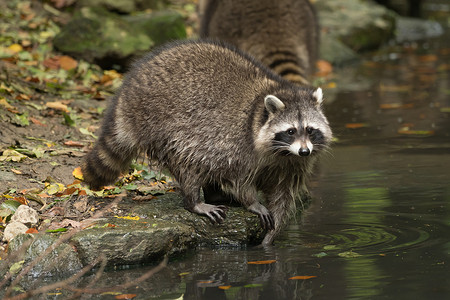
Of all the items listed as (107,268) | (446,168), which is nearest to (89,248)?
(107,268)

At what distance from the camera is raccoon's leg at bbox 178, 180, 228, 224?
4910 mm

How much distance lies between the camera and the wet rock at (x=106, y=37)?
28.5ft

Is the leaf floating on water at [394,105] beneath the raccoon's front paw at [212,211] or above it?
above

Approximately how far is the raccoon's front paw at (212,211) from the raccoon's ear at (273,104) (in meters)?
0.71

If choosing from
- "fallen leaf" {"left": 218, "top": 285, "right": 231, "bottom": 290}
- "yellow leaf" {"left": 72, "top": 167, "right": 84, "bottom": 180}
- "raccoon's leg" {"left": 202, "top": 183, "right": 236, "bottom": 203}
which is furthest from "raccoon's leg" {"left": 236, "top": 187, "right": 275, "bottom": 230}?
"yellow leaf" {"left": 72, "top": 167, "right": 84, "bottom": 180}

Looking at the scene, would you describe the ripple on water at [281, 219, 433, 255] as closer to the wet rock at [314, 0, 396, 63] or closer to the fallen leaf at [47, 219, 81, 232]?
the fallen leaf at [47, 219, 81, 232]

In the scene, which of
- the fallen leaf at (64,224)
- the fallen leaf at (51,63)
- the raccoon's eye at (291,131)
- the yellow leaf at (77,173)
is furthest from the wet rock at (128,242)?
the fallen leaf at (51,63)

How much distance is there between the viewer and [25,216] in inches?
181

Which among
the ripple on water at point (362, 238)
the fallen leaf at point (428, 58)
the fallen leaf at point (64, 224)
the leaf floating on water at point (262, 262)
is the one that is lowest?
the fallen leaf at point (64, 224)

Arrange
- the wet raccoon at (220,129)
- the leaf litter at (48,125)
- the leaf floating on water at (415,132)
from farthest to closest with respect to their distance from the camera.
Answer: the leaf floating on water at (415,132)
the leaf litter at (48,125)
the wet raccoon at (220,129)

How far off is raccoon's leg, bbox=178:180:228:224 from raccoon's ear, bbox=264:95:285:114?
2.31 ft

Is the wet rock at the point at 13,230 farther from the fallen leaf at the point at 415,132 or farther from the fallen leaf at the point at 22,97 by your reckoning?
the fallen leaf at the point at 415,132

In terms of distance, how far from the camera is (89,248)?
14.0ft

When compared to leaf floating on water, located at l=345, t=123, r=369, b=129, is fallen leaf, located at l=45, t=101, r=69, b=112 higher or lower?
lower
